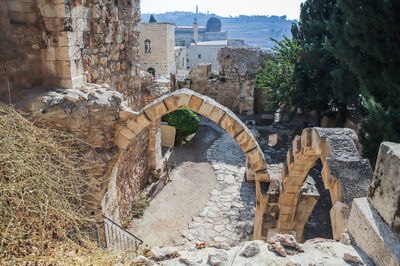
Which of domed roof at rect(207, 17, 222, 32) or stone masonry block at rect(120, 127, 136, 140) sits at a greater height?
domed roof at rect(207, 17, 222, 32)

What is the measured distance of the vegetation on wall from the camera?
6059 mm

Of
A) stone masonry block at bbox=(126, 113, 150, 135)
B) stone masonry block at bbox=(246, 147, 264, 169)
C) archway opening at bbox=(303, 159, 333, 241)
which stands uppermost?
stone masonry block at bbox=(126, 113, 150, 135)

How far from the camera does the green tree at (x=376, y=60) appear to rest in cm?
587

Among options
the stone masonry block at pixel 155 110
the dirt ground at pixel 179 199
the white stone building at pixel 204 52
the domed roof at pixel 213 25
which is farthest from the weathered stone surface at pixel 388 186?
the domed roof at pixel 213 25

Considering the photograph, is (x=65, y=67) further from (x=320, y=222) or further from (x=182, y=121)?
(x=182, y=121)

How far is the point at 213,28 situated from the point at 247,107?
52235mm

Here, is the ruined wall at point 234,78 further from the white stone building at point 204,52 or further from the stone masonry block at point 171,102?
the white stone building at point 204,52

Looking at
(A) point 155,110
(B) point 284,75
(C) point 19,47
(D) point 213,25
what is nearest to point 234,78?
(B) point 284,75

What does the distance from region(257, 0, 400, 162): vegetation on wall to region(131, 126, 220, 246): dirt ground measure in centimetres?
431

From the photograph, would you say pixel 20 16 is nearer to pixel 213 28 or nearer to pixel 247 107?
pixel 247 107

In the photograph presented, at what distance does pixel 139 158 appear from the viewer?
7305 mm

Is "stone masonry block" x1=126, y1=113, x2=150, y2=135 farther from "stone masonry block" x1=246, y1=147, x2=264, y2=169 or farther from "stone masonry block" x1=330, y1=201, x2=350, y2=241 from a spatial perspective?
"stone masonry block" x1=330, y1=201, x2=350, y2=241

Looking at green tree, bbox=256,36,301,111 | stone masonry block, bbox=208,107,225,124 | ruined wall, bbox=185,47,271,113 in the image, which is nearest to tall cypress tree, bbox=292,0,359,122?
green tree, bbox=256,36,301,111

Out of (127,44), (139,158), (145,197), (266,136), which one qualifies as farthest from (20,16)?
(266,136)
